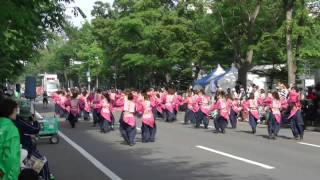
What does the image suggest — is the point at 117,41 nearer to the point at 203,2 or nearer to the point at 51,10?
the point at 203,2

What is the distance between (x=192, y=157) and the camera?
13836 mm

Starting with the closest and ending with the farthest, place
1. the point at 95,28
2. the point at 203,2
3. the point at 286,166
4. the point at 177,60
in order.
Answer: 1. the point at 286,166
2. the point at 203,2
3. the point at 177,60
4. the point at 95,28

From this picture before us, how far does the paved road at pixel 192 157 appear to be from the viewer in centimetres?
1118

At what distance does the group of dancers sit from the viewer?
17.5 meters

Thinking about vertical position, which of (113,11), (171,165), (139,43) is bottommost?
(171,165)

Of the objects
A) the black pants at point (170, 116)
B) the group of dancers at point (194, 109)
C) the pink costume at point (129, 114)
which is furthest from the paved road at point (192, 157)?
the black pants at point (170, 116)

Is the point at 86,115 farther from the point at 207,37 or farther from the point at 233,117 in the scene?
the point at 207,37

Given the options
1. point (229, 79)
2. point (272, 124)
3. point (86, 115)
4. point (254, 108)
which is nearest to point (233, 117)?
point (254, 108)

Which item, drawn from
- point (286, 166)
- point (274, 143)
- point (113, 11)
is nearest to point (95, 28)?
point (113, 11)

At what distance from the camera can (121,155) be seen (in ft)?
47.5

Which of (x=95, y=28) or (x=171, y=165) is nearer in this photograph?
(x=171, y=165)

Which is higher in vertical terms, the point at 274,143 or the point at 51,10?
the point at 51,10

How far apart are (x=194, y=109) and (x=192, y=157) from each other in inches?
461

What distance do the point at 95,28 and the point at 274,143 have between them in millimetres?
51816
